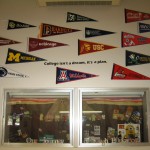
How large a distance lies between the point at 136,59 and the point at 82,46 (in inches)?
33.0

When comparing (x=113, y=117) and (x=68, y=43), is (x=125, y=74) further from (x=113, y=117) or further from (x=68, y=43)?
(x=68, y=43)

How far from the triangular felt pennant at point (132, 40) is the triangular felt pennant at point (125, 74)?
393 mm

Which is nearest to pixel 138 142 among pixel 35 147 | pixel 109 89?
pixel 109 89

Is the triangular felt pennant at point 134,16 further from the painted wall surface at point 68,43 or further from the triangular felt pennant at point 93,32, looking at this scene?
the triangular felt pennant at point 93,32

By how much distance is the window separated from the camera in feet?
11.9

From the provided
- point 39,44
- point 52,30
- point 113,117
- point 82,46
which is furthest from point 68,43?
point 113,117

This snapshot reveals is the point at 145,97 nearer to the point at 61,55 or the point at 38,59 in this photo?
the point at 61,55

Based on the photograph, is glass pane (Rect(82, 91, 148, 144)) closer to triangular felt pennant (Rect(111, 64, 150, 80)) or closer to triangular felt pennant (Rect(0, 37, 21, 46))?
triangular felt pennant (Rect(111, 64, 150, 80))

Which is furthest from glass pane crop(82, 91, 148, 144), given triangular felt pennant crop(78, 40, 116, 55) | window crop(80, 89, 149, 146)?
triangular felt pennant crop(78, 40, 116, 55)

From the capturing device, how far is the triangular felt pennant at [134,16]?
3.97 metres

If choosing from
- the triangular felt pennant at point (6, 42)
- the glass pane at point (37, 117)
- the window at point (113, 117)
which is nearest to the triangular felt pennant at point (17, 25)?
the triangular felt pennant at point (6, 42)

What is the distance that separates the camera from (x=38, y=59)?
3.87 m

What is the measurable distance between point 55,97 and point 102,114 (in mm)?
744

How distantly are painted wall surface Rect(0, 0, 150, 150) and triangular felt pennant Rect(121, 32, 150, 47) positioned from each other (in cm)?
5
